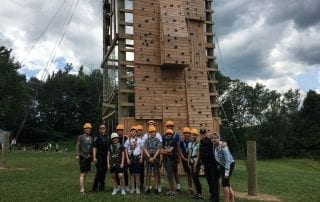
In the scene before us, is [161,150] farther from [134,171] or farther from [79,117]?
[79,117]

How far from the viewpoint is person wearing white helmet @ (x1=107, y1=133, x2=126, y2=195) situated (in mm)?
10594

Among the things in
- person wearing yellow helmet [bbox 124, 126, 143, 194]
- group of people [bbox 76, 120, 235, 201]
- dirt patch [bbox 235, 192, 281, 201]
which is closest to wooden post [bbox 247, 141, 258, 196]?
dirt patch [bbox 235, 192, 281, 201]

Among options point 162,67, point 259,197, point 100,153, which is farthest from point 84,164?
point 162,67

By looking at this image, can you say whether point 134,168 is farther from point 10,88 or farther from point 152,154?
point 10,88

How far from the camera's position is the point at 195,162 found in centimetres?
1070

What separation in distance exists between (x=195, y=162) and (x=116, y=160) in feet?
6.54

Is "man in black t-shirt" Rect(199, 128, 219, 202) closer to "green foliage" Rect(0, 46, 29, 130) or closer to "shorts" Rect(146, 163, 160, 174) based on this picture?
"shorts" Rect(146, 163, 160, 174)

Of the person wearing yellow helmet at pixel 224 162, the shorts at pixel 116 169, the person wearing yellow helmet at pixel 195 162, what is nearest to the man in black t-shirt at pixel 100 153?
the shorts at pixel 116 169

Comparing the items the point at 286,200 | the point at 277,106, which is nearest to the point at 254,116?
the point at 277,106

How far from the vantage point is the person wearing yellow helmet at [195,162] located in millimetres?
10609

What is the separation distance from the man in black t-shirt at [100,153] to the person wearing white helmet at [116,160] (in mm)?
179

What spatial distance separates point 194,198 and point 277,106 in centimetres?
6343

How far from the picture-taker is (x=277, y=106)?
2795 inches

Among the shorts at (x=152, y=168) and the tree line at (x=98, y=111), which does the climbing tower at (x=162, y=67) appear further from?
the tree line at (x=98, y=111)
